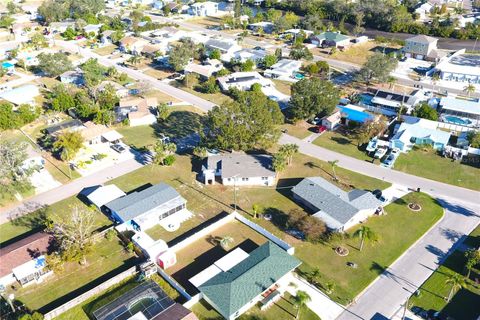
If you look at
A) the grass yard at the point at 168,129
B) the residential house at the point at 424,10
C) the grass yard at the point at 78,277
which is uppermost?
the residential house at the point at 424,10

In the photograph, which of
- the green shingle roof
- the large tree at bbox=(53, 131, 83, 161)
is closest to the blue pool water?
the green shingle roof

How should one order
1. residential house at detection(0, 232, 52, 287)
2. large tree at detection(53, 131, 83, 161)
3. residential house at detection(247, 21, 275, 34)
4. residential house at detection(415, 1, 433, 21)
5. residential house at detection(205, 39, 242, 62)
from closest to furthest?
residential house at detection(0, 232, 52, 287) → large tree at detection(53, 131, 83, 161) → residential house at detection(205, 39, 242, 62) → residential house at detection(247, 21, 275, 34) → residential house at detection(415, 1, 433, 21)

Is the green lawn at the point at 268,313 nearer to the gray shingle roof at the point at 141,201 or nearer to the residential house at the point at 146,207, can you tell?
the residential house at the point at 146,207

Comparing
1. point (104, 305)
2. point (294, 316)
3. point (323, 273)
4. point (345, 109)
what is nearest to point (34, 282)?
point (104, 305)

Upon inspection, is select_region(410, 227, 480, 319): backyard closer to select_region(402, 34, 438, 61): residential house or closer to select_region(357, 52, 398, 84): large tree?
select_region(357, 52, 398, 84): large tree

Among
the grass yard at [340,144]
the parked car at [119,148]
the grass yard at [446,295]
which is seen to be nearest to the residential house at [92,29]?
the parked car at [119,148]

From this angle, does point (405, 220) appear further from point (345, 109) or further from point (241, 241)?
point (345, 109)
